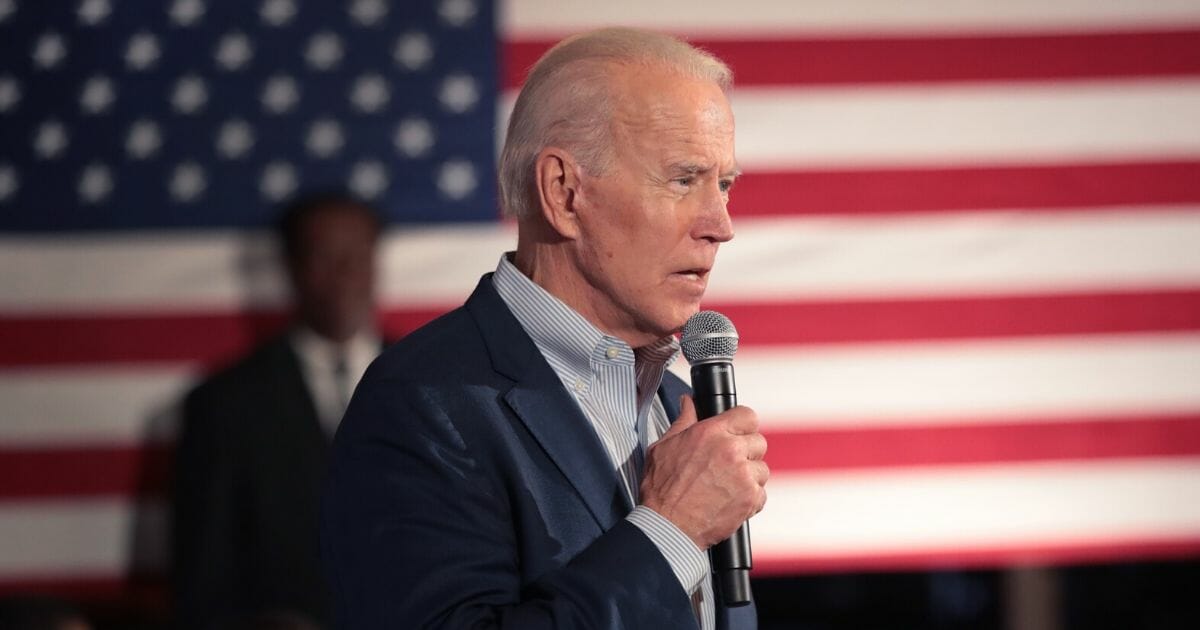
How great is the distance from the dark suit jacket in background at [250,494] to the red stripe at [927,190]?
1.17 meters

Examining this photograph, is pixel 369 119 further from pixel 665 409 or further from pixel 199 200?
pixel 665 409

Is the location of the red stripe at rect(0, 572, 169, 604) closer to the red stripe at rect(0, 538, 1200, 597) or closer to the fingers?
the red stripe at rect(0, 538, 1200, 597)

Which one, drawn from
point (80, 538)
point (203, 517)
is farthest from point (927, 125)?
point (80, 538)

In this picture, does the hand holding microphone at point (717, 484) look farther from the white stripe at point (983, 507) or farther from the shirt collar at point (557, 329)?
the white stripe at point (983, 507)

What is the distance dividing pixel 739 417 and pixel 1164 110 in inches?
111

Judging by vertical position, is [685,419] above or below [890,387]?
above

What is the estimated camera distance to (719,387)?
140 cm

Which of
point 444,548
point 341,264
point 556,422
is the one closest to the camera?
point 444,548

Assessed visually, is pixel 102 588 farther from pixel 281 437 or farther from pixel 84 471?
pixel 281 437

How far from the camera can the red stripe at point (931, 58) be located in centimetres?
368

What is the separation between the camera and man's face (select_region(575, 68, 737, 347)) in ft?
4.65

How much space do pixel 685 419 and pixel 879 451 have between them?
2372 mm

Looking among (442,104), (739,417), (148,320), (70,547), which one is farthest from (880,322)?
(739,417)

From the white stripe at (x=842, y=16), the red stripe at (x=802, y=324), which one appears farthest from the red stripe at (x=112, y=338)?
the white stripe at (x=842, y=16)
